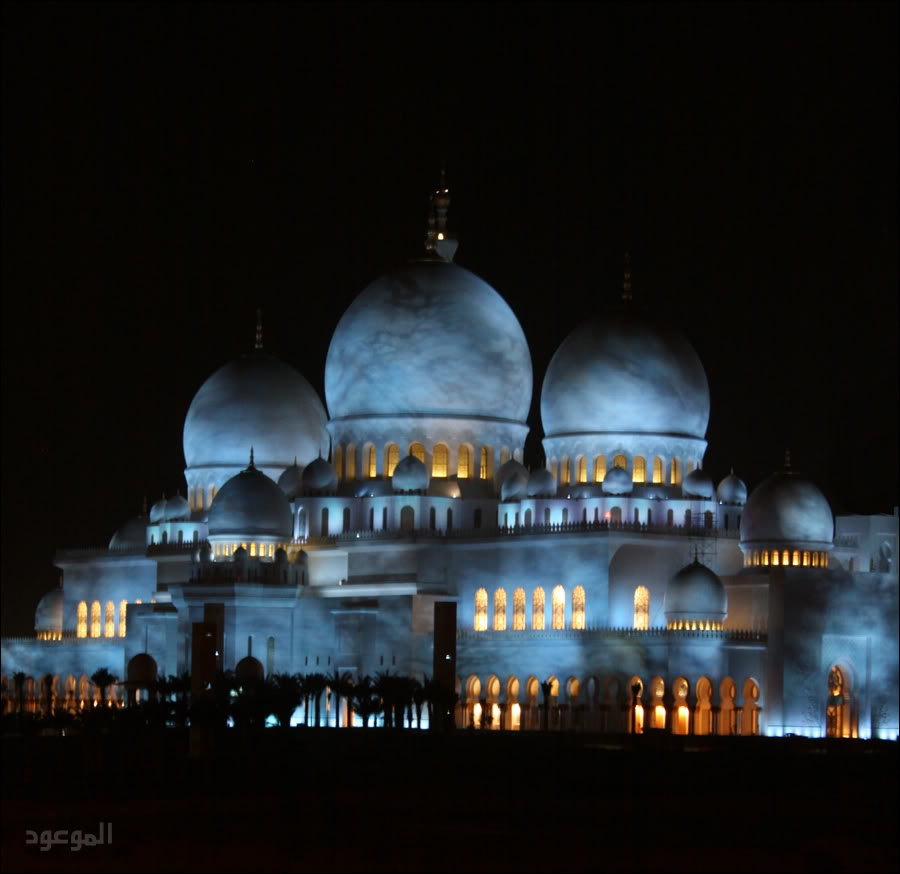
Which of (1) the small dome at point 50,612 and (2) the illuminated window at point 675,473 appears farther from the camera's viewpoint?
(1) the small dome at point 50,612

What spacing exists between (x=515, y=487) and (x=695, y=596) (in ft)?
28.4

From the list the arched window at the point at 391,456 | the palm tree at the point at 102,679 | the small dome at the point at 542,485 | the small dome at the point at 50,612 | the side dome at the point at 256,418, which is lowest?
the palm tree at the point at 102,679

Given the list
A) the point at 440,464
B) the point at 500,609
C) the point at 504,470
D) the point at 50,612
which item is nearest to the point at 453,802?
the point at 500,609

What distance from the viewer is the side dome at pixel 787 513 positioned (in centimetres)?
8788

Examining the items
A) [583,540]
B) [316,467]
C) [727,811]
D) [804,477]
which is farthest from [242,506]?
[727,811]

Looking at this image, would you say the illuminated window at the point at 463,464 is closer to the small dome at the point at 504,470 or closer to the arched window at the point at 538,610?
the small dome at the point at 504,470

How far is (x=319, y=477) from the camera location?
3730 inches

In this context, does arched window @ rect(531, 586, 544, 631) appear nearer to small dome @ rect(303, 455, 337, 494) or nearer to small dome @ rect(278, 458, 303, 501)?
small dome @ rect(303, 455, 337, 494)

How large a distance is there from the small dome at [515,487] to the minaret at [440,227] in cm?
1043

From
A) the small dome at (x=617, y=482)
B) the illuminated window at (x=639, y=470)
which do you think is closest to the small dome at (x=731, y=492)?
the illuminated window at (x=639, y=470)

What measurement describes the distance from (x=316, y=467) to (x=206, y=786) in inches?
958

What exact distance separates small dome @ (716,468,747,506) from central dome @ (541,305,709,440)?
189cm

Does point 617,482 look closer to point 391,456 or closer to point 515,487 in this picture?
point 515,487

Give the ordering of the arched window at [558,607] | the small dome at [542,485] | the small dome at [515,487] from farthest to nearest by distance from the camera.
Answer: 1. the small dome at [515,487]
2. the small dome at [542,485]
3. the arched window at [558,607]
